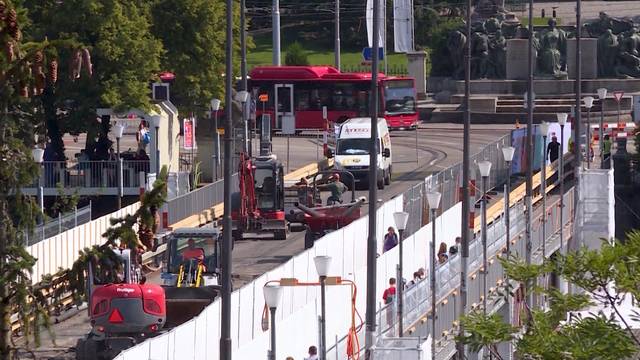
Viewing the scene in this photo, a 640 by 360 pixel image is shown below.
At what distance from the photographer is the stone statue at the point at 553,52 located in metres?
79.7

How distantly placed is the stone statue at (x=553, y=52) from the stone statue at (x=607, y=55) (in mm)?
1531

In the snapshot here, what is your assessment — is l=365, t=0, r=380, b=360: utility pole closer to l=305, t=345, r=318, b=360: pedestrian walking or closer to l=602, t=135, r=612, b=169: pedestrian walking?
l=305, t=345, r=318, b=360: pedestrian walking

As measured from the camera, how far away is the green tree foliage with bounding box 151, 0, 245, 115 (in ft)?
186

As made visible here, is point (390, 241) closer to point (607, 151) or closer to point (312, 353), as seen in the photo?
point (312, 353)

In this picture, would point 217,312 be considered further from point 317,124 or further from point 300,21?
point 300,21

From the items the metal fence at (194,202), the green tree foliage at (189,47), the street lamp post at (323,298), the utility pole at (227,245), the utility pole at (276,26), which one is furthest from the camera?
the utility pole at (276,26)

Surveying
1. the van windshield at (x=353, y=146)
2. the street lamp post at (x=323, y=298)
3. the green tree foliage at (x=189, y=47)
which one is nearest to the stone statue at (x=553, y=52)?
the green tree foliage at (x=189, y=47)

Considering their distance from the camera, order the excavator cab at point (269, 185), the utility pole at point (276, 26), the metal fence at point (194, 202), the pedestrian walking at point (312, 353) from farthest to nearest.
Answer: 1. the utility pole at point (276, 26)
2. the excavator cab at point (269, 185)
3. the metal fence at point (194, 202)
4. the pedestrian walking at point (312, 353)

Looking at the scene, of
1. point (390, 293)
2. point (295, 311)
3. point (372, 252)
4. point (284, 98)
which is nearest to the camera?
point (295, 311)

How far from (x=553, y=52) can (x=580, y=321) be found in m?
65.6

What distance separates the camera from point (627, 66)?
8031 centimetres

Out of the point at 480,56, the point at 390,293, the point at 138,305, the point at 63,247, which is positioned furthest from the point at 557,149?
the point at 480,56

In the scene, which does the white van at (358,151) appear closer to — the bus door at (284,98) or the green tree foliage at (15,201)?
the bus door at (284,98)

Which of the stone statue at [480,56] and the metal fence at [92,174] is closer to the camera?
the metal fence at [92,174]
